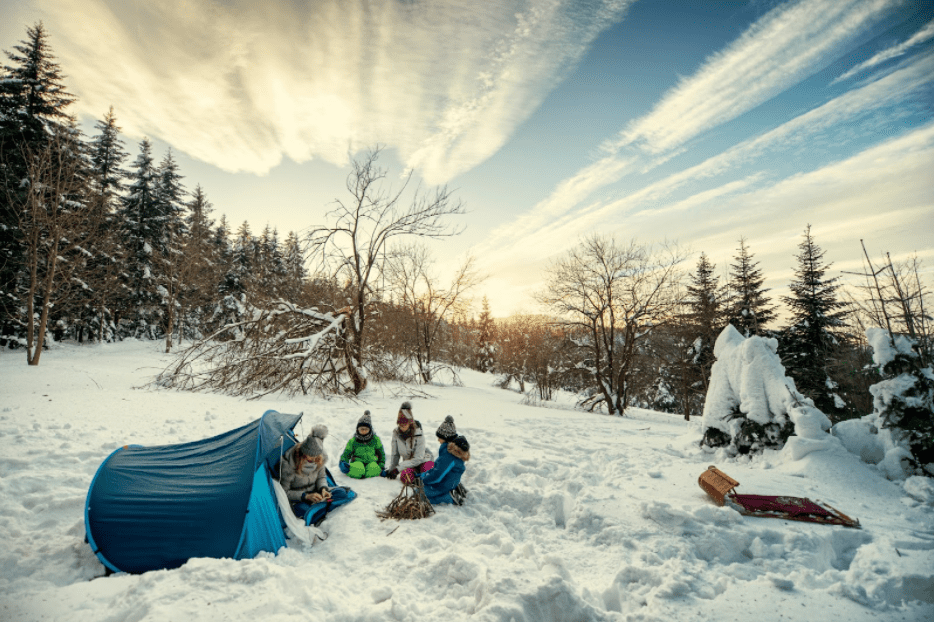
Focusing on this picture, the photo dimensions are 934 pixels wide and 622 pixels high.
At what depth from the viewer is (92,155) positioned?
2381cm

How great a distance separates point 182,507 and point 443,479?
2.65 meters

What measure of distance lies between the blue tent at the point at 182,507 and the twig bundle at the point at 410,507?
1148 millimetres

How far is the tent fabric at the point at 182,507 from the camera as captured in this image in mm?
3096

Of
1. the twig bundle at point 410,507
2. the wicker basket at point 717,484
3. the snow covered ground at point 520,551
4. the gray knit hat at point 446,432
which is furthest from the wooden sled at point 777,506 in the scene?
the twig bundle at point 410,507

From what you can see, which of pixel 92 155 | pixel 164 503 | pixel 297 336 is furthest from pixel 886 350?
pixel 92 155

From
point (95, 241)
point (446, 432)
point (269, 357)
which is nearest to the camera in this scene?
point (446, 432)

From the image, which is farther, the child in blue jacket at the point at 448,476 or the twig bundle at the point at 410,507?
the child in blue jacket at the point at 448,476

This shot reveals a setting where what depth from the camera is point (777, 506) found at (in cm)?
412

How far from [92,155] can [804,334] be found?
4218 cm

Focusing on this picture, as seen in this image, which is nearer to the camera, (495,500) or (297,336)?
(495,500)

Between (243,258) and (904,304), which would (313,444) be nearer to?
(904,304)

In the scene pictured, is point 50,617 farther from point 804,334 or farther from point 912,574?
point 804,334

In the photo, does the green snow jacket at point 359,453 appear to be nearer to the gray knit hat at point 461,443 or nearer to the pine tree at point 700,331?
the gray knit hat at point 461,443

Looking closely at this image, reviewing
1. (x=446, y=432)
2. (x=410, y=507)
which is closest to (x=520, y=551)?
(x=410, y=507)
